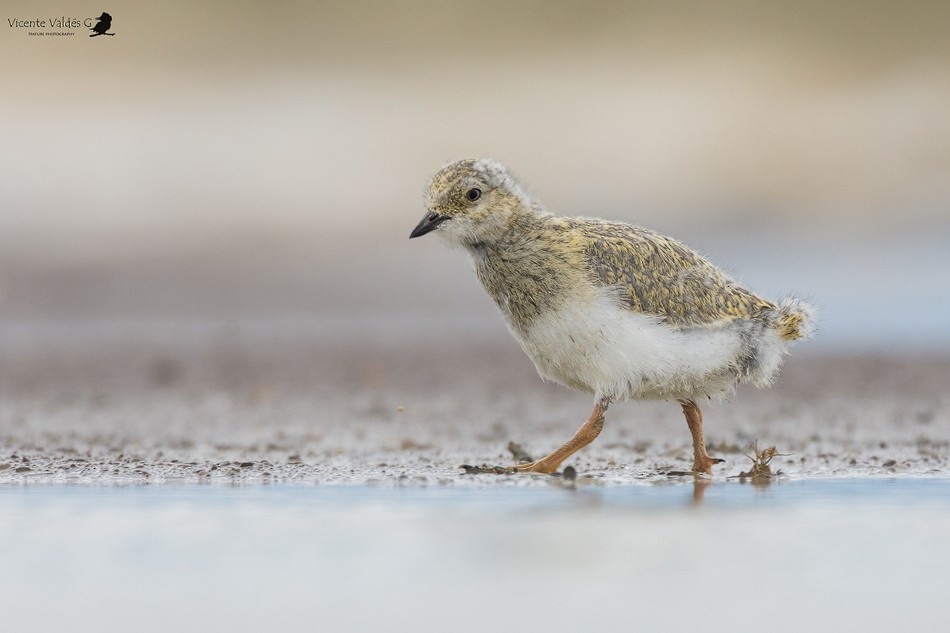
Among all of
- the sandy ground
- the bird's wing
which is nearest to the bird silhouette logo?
the sandy ground

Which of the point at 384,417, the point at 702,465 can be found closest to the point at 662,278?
the point at 702,465

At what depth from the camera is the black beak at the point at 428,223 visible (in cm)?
809

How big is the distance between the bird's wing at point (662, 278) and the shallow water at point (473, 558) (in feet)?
3.74

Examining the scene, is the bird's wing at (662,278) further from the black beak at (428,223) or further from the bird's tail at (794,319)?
the black beak at (428,223)

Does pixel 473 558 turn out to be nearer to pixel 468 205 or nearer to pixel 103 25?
pixel 468 205

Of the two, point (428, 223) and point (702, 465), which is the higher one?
point (428, 223)

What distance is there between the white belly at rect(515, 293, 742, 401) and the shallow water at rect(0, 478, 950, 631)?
2.16 feet

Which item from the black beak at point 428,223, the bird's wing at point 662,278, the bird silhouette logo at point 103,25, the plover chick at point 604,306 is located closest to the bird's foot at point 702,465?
the plover chick at point 604,306

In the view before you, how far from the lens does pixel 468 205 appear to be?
26.8 feet

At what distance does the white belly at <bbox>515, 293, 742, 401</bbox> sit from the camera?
7.73 meters

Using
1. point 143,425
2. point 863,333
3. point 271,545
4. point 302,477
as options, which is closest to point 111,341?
point 143,425

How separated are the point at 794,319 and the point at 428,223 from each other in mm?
2363

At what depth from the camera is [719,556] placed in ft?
18.2

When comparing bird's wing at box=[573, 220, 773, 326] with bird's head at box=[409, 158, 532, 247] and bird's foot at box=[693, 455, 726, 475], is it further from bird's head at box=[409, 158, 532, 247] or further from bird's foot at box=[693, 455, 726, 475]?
bird's foot at box=[693, 455, 726, 475]
